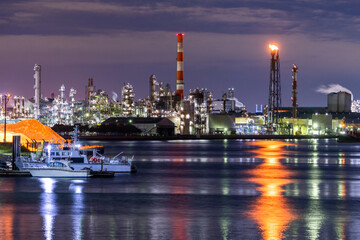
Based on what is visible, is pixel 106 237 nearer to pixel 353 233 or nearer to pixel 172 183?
pixel 353 233

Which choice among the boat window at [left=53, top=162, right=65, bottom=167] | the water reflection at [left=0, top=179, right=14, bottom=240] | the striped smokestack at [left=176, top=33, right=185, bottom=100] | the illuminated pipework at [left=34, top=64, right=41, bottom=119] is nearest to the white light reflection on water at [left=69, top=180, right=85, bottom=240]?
the water reflection at [left=0, top=179, right=14, bottom=240]

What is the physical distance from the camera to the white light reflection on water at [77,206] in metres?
28.5

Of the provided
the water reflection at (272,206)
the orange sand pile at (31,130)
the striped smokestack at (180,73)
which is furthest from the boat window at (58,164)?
the striped smokestack at (180,73)

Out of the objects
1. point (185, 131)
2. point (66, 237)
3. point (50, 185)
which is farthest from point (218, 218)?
point (185, 131)

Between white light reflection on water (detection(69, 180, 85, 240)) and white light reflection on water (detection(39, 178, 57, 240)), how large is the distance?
0.98m

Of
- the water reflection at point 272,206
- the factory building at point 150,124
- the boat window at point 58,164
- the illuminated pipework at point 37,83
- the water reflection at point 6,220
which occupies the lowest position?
the water reflection at point 6,220

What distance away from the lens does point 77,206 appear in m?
37.2

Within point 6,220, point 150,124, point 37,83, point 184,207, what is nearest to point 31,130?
point 184,207

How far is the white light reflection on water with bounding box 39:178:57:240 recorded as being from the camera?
29341mm

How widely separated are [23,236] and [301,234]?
1124 centimetres

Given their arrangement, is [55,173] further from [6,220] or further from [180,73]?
[180,73]

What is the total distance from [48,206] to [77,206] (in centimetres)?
163

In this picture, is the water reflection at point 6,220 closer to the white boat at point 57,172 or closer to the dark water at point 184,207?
the dark water at point 184,207

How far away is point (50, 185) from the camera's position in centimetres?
4822
